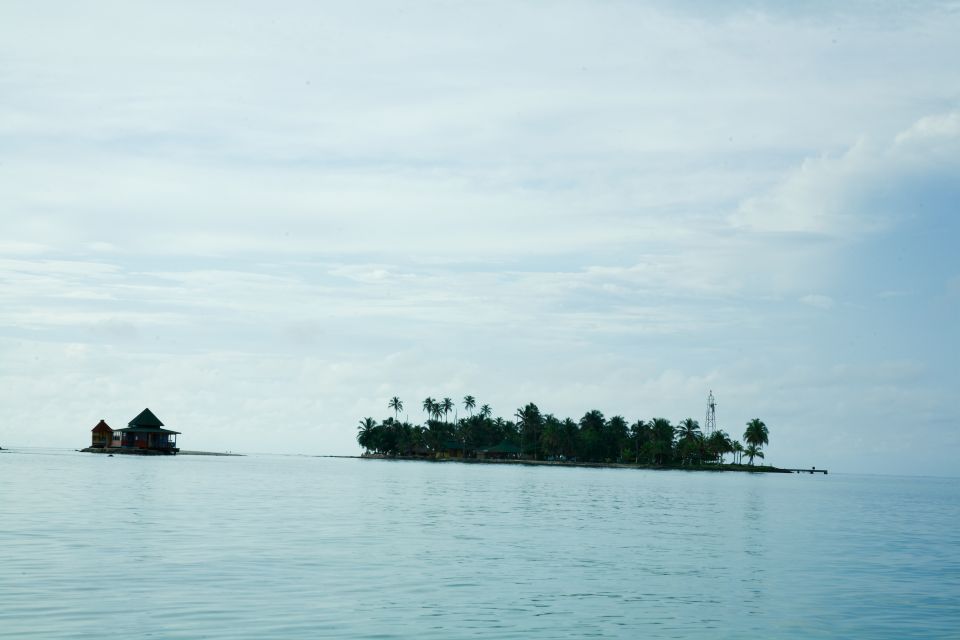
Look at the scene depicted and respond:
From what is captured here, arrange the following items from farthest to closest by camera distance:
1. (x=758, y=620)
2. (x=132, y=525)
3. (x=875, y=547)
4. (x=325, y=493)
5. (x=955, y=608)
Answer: (x=325, y=493), (x=875, y=547), (x=132, y=525), (x=955, y=608), (x=758, y=620)

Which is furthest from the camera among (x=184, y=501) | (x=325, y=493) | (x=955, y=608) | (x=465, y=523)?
(x=325, y=493)

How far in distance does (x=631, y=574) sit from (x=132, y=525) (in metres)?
24.0

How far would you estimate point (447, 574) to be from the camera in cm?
3083

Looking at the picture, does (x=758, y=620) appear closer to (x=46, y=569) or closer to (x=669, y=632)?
(x=669, y=632)

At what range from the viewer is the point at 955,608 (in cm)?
2831

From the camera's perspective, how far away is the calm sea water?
2266cm

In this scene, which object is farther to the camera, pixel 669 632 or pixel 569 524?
pixel 569 524

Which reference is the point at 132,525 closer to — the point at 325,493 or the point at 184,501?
the point at 184,501

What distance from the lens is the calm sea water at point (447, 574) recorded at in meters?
22.7

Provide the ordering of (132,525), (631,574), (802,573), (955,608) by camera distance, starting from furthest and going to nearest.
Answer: (132,525) < (802,573) < (631,574) < (955,608)

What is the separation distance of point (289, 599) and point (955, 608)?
→ 64.3 ft

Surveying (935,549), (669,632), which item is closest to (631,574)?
(669,632)

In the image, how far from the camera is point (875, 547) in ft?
153

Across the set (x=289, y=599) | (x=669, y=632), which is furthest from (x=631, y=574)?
(x=289, y=599)
